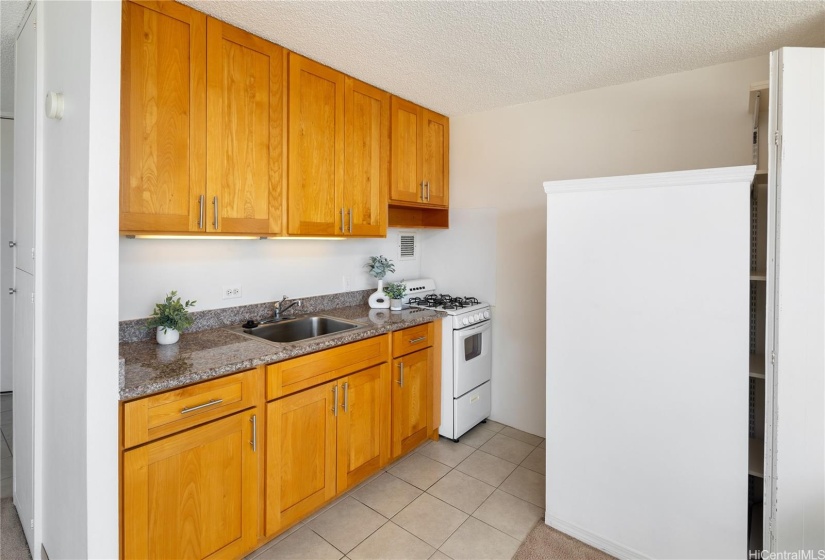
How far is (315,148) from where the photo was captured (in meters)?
2.47

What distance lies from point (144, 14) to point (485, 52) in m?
1.59

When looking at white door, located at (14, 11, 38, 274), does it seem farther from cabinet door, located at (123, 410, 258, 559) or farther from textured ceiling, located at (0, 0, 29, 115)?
cabinet door, located at (123, 410, 258, 559)

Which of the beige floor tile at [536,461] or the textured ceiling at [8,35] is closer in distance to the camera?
the textured ceiling at [8,35]

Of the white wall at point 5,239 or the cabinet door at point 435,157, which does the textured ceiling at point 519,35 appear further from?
the white wall at point 5,239

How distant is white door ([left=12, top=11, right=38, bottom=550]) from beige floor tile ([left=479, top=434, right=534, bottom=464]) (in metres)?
2.48

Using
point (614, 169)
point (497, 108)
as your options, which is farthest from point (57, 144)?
point (614, 169)

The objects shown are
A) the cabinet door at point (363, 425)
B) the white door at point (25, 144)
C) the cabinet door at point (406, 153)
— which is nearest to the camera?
the white door at point (25, 144)

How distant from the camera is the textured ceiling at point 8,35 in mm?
1908

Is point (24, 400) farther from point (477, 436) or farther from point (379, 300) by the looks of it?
point (477, 436)

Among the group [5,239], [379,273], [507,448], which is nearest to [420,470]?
[507,448]

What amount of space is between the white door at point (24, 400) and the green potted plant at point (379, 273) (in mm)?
1864

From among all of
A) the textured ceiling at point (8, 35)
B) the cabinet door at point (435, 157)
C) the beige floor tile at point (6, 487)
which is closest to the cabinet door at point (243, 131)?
the textured ceiling at point (8, 35)

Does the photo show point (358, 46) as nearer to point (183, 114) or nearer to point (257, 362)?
point (183, 114)

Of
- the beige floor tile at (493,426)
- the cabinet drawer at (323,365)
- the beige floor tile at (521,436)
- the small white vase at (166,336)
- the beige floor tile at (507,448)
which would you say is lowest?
the beige floor tile at (507,448)
